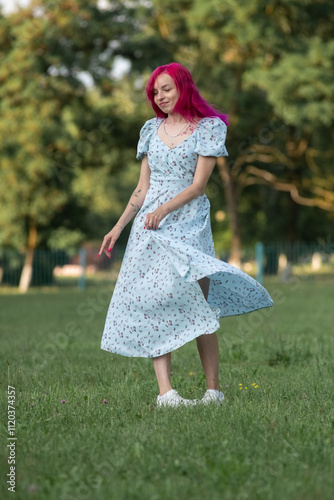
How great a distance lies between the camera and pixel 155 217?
400 cm

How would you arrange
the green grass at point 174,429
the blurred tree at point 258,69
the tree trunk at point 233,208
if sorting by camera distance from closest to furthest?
the green grass at point 174,429 < the blurred tree at point 258,69 < the tree trunk at point 233,208

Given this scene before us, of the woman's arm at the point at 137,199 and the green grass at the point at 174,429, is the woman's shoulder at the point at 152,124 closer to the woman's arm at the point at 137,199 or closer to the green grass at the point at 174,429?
the woman's arm at the point at 137,199

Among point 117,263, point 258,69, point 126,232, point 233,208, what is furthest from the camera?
point 126,232

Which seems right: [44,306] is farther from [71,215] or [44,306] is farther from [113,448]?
[71,215]

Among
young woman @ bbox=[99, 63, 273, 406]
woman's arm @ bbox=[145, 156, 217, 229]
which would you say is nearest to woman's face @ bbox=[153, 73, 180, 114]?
young woman @ bbox=[99, 63, 273, 406]

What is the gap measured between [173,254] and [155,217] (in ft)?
0.73

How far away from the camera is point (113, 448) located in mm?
3062

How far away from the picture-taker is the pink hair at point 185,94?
4.14 meters

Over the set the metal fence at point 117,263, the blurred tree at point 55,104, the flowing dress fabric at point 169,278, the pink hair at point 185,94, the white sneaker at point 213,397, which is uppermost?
the blurred tree at point 55,104

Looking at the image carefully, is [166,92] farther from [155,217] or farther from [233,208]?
[233,208]

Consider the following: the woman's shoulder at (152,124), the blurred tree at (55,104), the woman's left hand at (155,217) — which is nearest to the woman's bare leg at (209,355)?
the woman's left hand at (155,217)

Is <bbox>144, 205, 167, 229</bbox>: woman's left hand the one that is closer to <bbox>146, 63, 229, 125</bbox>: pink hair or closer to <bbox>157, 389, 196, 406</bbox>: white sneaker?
<bbox>146, 63, 229, 125</bbox>: pink hair

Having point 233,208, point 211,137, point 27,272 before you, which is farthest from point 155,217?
point 27,272

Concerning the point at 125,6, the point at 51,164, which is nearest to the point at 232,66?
the point at 125,6
